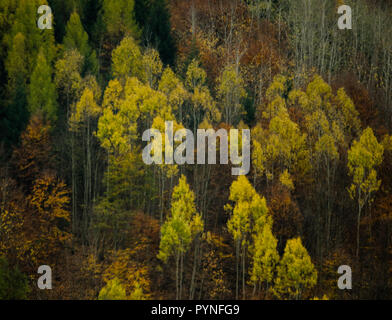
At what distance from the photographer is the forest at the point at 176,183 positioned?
29156mm

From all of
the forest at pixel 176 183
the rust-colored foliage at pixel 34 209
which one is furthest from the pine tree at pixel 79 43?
A: the rust-colored foliage at pixel 34 209

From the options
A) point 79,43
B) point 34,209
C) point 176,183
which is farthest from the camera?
point 79,43

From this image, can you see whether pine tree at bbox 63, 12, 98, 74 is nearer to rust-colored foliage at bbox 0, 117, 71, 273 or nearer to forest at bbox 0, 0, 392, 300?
forest at bbox 0, 0, 392, 300

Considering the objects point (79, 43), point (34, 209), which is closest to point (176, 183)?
point (34, 209)

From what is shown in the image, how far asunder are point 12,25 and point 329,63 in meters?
29.7

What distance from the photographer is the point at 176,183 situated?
3362 centimetres

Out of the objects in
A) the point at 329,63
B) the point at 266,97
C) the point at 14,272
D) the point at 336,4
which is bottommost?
the point at 14,272

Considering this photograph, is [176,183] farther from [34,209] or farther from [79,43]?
[79,43]

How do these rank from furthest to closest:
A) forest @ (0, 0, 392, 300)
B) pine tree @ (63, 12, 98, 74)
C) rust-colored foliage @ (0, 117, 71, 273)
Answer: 1. pine tree @ (63, 12, 98, 74)
2. rust-colored foliage @ (0, 117, 71, 273)
3. forest @ (0, 0, 392, 300)

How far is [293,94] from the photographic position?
134 ft

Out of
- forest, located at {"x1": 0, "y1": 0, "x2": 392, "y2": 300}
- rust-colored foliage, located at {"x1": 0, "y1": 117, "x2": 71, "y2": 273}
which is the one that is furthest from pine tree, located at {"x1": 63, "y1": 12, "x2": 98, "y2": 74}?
rust-colored foliage, located at {"x1": 0, "y1": 117, "x2": 71, "y2": 273}

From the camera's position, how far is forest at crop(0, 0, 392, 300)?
29156mm
